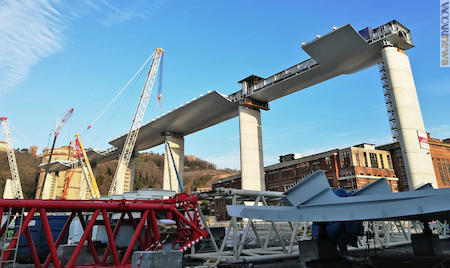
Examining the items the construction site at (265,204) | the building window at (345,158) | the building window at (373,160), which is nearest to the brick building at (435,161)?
the construction site at (265,204)

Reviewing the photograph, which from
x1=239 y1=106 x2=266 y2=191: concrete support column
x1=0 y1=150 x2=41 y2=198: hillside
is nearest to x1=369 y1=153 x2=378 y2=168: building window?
x1=239 y1=106 x2=266 y2=191: concrete support column

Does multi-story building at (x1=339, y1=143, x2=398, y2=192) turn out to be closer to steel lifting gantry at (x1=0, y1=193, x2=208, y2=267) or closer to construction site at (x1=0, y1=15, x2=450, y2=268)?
construction site at (x1=0, y1=15, x2=450, y2=268)

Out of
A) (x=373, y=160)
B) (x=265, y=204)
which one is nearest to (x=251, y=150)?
(x=373, y=160)

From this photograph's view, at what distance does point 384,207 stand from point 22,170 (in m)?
166

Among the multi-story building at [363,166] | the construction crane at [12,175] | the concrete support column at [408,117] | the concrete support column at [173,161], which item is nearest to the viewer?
the concrete support column at [408,117]

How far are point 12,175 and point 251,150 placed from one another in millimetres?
77559

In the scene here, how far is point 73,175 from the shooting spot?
390 ft

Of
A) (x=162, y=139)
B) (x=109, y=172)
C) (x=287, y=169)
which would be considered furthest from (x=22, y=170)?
(x=287, y=169)

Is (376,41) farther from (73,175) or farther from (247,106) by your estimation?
(73,175)

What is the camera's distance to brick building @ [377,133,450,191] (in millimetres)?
71688

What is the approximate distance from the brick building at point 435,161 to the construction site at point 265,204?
0.77m

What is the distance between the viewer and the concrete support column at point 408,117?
3647 cm

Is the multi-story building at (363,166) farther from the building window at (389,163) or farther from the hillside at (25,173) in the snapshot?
the hillside at (25,173)

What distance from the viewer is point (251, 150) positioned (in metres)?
55.1
